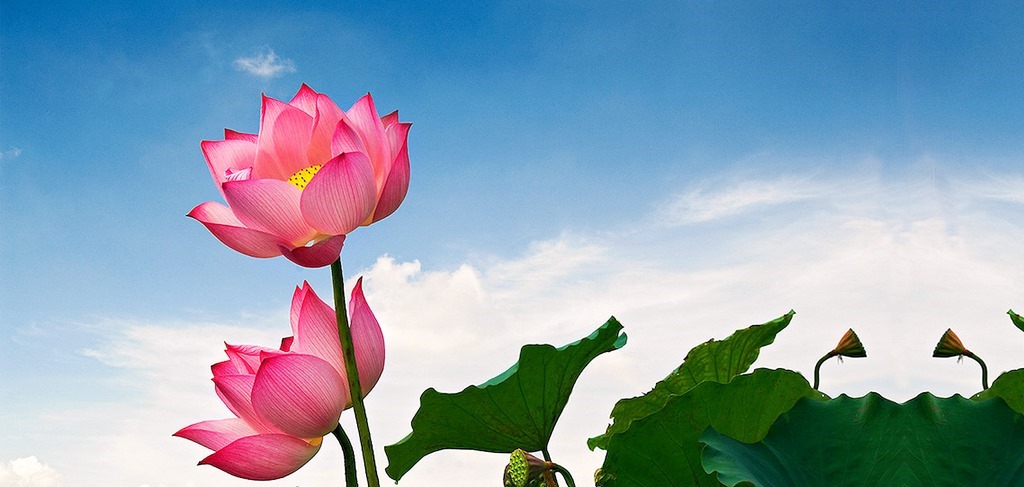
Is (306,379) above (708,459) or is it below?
above

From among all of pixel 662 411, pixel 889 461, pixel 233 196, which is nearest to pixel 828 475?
pixel 889 461

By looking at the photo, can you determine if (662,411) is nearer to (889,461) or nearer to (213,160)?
(889,461)

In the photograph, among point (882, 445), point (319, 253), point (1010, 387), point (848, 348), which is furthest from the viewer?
point (848, 348)

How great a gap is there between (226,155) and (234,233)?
14cm

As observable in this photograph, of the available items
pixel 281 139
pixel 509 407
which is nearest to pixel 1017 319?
pixel 509 407

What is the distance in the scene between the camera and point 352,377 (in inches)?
29.4

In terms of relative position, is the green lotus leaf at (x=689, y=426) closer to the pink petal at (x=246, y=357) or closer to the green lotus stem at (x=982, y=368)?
the pink petal at (x=246, y=357)

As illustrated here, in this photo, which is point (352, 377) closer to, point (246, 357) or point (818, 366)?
point (246, 357)

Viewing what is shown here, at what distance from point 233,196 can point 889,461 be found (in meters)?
0.65

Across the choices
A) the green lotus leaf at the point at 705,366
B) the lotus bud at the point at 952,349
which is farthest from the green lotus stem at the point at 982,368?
the green lotus leaf at the point at 705,366

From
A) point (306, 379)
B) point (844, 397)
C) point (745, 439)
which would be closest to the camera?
point (306, 379)

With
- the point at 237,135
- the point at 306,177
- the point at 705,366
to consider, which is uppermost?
the point at 237,135

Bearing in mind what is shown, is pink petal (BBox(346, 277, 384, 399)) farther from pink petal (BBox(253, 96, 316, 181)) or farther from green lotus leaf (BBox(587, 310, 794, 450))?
green lotus leaf (BBox(587, 310, 794, 450))

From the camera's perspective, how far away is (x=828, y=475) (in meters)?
0.84
